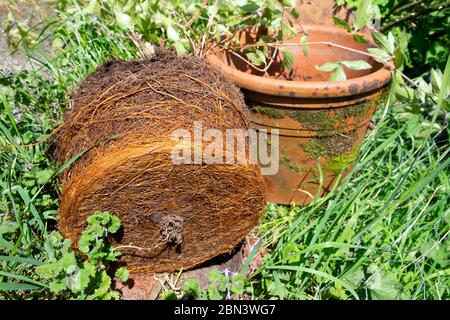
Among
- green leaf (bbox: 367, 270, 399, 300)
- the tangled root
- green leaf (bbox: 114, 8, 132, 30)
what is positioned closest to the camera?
the tangled root

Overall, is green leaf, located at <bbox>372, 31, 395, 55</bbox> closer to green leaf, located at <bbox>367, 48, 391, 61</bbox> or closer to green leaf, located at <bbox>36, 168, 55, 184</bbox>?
green leaf, located at <bbox>367, 48, 391, 61</bbox>

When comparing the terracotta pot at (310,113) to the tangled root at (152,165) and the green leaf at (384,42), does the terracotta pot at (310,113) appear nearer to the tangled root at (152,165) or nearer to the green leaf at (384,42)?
the green leaf at (384,42)

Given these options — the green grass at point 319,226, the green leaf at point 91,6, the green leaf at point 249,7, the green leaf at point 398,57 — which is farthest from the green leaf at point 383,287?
the green leaf at point 91,6

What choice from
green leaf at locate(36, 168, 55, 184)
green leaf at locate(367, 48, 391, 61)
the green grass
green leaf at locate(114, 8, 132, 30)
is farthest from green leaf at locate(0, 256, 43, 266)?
green leaf at locate(367, 48, 391, 61)

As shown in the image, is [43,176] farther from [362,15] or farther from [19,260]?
[362,15]

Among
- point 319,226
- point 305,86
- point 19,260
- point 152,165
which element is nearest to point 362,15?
point 305,86

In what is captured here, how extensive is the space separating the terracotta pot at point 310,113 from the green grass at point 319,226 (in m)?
0.11

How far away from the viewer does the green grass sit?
168 centimetres

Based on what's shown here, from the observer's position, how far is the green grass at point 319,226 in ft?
5.50

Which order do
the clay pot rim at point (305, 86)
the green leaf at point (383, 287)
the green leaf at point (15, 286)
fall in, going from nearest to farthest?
the green leaf at point (15, 286), the green leaf at point (383, 287), the clay pot rim at point (305, 86)

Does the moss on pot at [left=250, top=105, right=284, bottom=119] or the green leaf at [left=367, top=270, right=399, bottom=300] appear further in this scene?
the moss on pot at [left=250, top=105, right=284, bottom=119]

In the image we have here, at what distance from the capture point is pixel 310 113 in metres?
1.98

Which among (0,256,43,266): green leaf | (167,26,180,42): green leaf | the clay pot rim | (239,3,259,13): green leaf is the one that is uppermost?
(239,3,259,13): green leaf

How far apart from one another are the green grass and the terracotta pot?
0.38 feet
